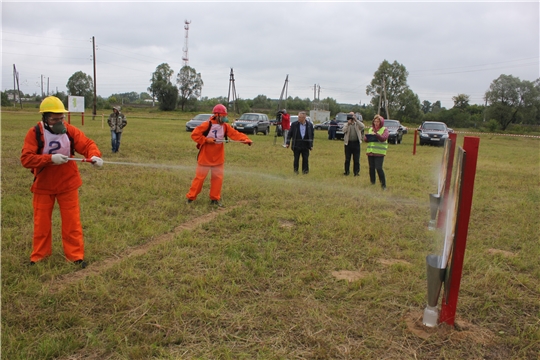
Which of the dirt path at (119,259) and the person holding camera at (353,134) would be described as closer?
the dirt path at (119,259)

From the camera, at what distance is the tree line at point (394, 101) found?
166ft

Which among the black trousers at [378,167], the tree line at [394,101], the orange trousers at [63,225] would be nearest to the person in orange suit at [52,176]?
the orange trousers at [63,225]

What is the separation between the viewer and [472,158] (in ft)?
9.65

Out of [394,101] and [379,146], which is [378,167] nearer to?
[379,146]

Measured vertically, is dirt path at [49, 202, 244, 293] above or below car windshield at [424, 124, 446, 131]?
below

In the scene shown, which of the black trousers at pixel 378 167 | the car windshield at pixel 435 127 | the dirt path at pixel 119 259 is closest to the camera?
the dirt path at pixel 119 259

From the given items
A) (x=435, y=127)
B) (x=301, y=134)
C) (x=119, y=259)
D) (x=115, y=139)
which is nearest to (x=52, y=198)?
(x=119, y=259)

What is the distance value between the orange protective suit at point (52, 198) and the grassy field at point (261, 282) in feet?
0.64

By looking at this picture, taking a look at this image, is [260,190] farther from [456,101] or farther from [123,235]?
[456,101]

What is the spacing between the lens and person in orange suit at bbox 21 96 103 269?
4.16 metres

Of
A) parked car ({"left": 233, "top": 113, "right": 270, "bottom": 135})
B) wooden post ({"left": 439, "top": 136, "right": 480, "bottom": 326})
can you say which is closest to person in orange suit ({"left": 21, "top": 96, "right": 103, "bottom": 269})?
wooden post ({"left": 439, "top": 136, "right": 480, "bottom": 326})

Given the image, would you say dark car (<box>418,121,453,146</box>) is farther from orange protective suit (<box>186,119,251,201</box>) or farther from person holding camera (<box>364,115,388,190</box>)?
orange protective suit (<box>186,119,251,201</box>)

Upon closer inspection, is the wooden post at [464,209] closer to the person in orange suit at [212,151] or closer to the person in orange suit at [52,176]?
the person in orange suit at [52,176]

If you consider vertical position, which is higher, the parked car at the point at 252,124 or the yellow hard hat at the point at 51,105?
the yellow hard hat at the point at 51,105
